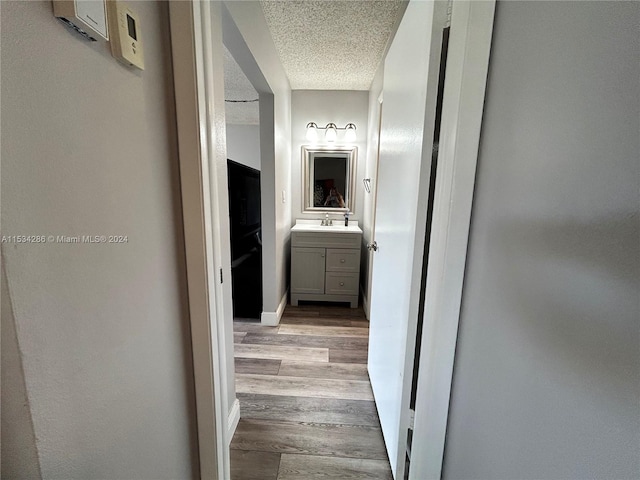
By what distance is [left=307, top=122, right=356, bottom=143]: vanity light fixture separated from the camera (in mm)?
2830

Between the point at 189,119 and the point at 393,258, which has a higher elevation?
the point at 189,119

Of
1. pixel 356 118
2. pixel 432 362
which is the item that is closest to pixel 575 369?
pixel 432 362

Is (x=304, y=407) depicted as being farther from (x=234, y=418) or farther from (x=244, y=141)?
(x=244, y=141)

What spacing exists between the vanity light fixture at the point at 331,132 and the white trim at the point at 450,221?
2208mm

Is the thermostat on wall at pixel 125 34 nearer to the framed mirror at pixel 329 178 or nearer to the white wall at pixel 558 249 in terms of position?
the white wall at pixel 558 249

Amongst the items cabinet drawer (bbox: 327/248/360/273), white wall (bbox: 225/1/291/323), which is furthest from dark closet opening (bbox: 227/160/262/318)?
cabinet drawer (bbox: 327/248/360/273)

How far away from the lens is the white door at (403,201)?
32.2 inches

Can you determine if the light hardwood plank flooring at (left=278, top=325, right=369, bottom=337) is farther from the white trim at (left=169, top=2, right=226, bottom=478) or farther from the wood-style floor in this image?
the white trim at (left=169, top=2, right=226, bottom=478)

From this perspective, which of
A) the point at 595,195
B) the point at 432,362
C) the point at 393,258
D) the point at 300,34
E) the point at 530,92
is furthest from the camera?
the point at 300,34

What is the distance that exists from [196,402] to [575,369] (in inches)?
41.4

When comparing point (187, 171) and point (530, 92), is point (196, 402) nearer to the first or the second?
point (187, 171)

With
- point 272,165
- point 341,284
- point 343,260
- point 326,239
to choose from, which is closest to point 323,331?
point 341,284

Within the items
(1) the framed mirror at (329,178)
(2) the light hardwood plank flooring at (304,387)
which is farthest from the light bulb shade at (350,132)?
(2) the light hardwood plank flooring at (304,387)

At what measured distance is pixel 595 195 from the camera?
421mm
